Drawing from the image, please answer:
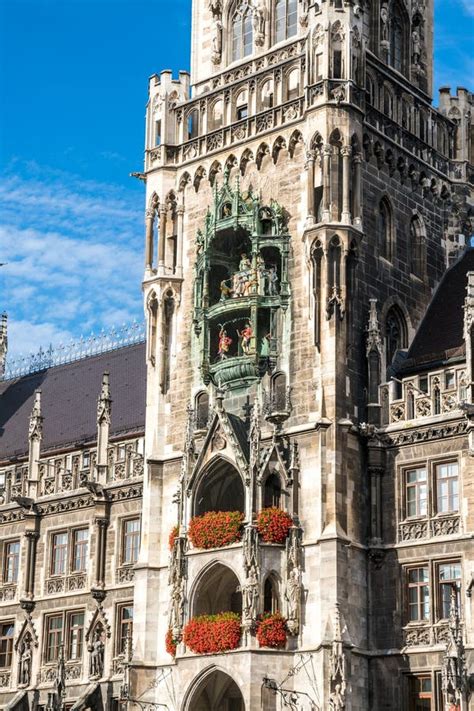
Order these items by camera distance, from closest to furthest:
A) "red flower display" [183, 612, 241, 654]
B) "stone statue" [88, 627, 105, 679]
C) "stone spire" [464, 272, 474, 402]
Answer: "stone spire" [464, 272, 474, 402]
"red flower display" [183, 612, 241, 654]
"stone statue" [88, 627, 105, 679]

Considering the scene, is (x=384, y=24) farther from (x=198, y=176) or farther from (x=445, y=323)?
(x=445, y=323)

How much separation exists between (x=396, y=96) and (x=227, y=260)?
7942 millimetres

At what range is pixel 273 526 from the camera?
43.3m

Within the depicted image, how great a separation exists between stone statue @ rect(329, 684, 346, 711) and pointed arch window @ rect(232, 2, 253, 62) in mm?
22572

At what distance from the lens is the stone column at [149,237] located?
50.4 m

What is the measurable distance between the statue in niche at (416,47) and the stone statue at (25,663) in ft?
80.7

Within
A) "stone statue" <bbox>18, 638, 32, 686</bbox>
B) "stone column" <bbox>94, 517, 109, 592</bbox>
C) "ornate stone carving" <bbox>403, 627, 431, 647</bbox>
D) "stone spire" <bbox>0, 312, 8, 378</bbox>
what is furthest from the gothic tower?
"stone spire" <bbox>0, 312, 8, 378</bbox>

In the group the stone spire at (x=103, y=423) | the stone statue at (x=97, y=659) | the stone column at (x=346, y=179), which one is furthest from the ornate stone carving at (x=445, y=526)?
the stone spire at (x=103, y=423)

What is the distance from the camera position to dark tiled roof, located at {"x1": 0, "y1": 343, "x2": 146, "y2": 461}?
186 ft

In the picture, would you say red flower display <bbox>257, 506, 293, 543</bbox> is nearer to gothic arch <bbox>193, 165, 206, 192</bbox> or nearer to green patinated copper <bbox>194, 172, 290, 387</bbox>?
green patinated copper <bbox>194, 172, 290, 387</bbox>

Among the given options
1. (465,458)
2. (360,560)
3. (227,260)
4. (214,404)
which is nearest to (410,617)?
(360,560)

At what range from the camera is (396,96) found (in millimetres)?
49844

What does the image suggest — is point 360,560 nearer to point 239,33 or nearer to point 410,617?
point 410,617

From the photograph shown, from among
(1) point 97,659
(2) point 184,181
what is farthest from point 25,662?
(2) point 184,181
